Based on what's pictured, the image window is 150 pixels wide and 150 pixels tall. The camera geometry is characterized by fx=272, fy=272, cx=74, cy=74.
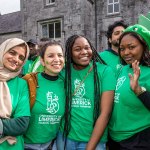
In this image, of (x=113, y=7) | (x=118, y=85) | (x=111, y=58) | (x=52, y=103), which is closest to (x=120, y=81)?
(x=118, y=85)

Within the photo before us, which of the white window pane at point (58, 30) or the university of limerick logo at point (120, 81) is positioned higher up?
the white window pane at point (58, 30)

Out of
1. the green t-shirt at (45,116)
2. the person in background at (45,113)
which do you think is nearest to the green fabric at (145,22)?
the person in background at (45,113)

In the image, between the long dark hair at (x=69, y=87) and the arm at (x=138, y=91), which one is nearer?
the arm at (x=138, y=91)

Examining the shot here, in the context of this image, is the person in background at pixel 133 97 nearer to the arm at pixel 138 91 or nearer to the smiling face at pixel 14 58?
the arm at pixel 138 91

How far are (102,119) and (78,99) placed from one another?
29 cm

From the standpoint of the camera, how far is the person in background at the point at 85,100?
8.13 ft

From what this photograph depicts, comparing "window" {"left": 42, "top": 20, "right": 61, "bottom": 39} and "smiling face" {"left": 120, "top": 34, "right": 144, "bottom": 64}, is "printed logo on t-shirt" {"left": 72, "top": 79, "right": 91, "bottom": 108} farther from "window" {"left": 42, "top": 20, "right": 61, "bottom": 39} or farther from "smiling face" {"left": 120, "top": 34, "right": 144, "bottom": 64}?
"window" {"left": 42, "top": 20, "right": 61, "bottom": 39}

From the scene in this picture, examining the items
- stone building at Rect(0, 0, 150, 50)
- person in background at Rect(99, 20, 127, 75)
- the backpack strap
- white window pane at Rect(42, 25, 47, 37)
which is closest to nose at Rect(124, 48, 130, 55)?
the backpack strap

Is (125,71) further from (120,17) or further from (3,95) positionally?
(120,17)

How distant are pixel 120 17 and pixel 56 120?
14896mm

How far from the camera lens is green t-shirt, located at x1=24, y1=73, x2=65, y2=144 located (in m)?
2.53

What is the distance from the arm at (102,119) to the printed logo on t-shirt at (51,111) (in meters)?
0.38

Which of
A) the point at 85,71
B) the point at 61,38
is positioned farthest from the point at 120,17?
the point at 85,71

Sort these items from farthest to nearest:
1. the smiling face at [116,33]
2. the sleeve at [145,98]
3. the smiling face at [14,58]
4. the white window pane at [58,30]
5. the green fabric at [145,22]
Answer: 1. the white window pane at [58,30]
2. the smiling face at [116,33]
3. the green fabric at [145,22]
4. the smiling face at [14,58]
5. the sleeve at [145,98]
